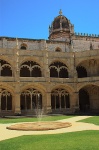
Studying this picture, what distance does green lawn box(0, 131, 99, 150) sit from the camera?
35.0 ft

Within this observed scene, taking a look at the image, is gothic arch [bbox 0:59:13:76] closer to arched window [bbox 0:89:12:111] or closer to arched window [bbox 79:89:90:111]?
arched window [bbox 0:89:12:111]

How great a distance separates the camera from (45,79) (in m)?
36.1

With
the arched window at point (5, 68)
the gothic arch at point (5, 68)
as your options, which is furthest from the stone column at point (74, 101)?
the arched window at point (5, 68)

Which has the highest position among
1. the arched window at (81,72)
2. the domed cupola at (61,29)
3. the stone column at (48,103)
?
the domed cupola at (61,29)

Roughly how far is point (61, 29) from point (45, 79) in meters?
17.4

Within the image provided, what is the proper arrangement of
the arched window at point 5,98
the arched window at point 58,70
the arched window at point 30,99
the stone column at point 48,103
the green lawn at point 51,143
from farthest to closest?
the arched window at point 58,70 < the arched window at point 30,99 < the stone column at point 48,103 < the arched window at point 5,98 < the green lawn at point 51,143

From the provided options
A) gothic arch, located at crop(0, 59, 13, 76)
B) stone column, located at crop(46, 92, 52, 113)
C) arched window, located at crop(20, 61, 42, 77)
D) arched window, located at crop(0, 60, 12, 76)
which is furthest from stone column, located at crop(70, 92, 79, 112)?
arched window, located at crop(0, 60, 12, 76)

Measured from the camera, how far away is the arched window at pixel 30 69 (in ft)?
124

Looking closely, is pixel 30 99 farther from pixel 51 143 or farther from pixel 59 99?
pixel 51 143

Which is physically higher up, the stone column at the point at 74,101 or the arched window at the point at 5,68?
the arched window at the point at 5,68

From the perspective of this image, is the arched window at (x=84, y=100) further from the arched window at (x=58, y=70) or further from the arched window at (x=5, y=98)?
the arched window at (x=5, y=98)

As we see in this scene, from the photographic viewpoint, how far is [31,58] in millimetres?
37531

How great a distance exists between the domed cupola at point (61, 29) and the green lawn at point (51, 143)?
37288 millimetres

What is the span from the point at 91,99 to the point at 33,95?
11.0m
